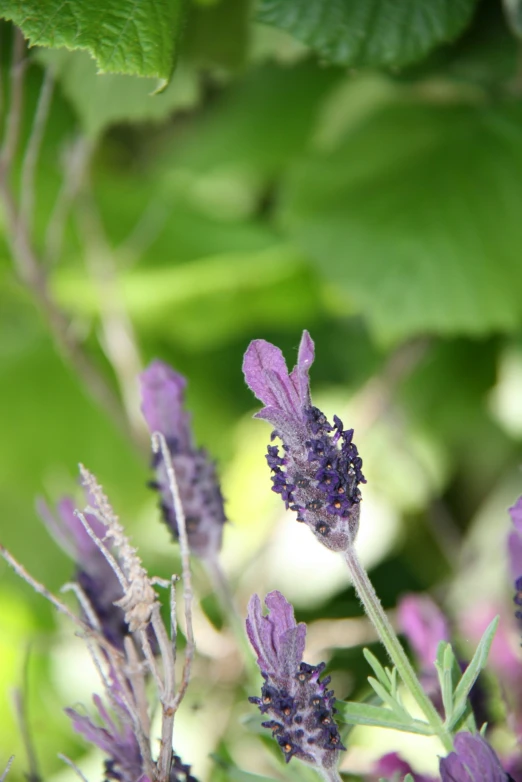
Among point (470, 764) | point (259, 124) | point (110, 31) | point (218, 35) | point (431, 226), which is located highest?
point (259, 124)

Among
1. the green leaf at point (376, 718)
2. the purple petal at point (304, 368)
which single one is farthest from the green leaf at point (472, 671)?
the purple petal at point (304, 368)

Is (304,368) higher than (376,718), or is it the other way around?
(304,368)

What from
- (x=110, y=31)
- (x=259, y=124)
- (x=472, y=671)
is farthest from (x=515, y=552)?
(x=259, y=124)

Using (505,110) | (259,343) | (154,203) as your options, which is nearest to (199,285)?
(154,203)

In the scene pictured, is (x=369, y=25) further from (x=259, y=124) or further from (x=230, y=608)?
(x=259, y=124)

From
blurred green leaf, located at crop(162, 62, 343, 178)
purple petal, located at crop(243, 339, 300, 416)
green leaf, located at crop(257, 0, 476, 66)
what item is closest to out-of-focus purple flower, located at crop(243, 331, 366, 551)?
purple petal, located at crop(243, 339, 300, 416)
